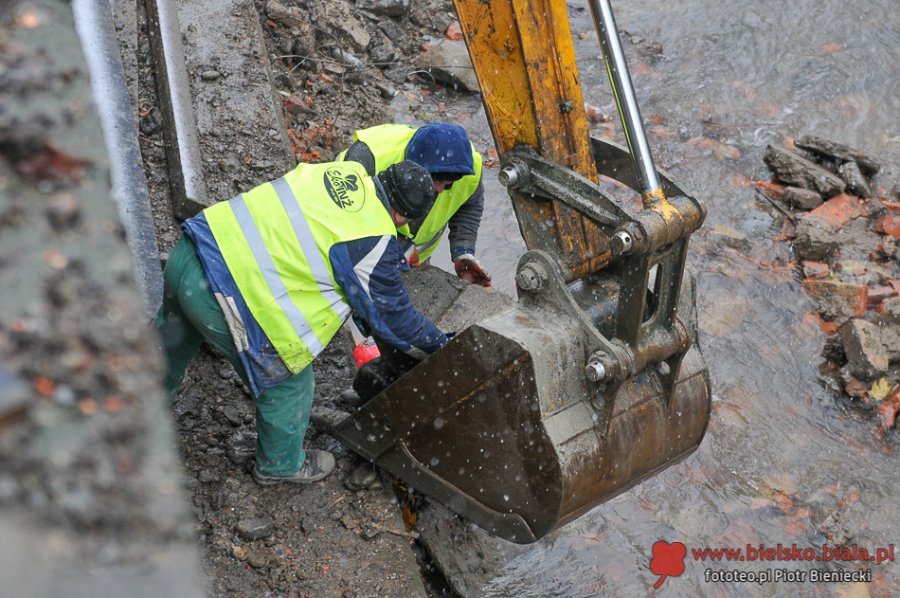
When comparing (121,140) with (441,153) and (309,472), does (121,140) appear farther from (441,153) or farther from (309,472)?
(309,472)

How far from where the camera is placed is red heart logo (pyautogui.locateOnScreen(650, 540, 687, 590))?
15.1 feet

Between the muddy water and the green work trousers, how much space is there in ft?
3.96

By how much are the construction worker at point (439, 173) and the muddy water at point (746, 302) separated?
1.05 m

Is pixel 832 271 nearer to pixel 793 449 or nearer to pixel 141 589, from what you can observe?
→ pixel 793 449

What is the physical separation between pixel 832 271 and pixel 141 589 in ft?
21.4

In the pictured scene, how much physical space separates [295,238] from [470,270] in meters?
1.77

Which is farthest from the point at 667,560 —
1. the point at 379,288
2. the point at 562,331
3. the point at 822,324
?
the point at 822,324

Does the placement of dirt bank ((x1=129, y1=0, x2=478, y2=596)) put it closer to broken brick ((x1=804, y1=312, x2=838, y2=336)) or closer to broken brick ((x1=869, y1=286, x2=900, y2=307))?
broken brick ((x1=804, y1=312, x2=838, y2=336))

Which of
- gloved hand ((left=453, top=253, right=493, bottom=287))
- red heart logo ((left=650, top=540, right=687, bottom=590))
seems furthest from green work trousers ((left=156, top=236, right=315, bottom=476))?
red heart logo ((left=650, top=540, right=687, bottom=590))

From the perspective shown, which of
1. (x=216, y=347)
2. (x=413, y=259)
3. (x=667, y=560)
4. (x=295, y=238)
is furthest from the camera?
(x=413, y=259)

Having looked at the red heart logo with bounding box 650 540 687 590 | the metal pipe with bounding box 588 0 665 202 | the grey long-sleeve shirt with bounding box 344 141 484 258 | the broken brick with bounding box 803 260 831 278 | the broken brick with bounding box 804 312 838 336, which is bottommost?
the broken brick with bounding box 804 312 838 336

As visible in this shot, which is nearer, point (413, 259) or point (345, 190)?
point (345, 190)

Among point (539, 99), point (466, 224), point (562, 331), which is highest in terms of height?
point (539, 99)

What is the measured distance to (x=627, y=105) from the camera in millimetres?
3275
